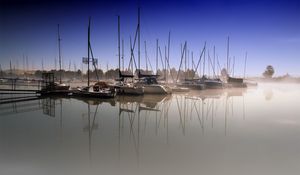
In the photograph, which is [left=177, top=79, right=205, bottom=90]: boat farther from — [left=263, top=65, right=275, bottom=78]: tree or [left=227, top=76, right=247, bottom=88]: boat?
[left=263, top=65, right=275, bottom=78]: tree

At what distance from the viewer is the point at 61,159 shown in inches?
205

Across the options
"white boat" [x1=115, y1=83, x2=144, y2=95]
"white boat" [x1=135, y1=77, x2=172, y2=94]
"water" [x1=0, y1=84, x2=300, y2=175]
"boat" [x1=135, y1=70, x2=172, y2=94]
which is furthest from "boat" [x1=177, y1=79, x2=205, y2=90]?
"water" [x1=0, y1=84, x2=300, y2=175]

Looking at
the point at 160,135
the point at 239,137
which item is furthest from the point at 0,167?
the point at 239,137

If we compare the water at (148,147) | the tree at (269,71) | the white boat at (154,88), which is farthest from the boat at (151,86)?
the tree at (269,71)

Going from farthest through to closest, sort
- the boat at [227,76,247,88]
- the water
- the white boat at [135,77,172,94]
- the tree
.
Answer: the tree → the boat at [227,76,247,88] → the white boat at [135,77,172,94] → the water

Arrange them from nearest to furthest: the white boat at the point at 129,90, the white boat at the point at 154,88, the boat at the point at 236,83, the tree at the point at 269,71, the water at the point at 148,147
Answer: the water at the point at 148,147 < the white boat at the point at 129,90 < the white boat at the point at 154,88 < the boat at the point at 236,83 < the tree at the point at 269,71

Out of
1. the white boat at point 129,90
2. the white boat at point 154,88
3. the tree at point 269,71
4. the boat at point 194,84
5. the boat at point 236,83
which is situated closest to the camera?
the white boat at point 129,90

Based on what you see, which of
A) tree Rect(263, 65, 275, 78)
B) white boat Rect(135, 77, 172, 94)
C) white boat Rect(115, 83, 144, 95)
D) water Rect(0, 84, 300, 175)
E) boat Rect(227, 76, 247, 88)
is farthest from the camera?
tree Rect(263, 65, 275, 78)

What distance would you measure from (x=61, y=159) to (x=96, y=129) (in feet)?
10.2

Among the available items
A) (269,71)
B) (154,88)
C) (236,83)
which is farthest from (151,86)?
(269,71)

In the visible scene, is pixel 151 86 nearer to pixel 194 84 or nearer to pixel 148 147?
pixel 194 84

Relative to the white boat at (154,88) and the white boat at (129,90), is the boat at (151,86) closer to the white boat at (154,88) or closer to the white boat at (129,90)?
the white boat at (154,88)

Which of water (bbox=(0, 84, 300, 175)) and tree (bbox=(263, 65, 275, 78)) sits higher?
tree (bbox=(263, 65, 275, 78))

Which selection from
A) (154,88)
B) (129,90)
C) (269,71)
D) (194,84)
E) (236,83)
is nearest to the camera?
(129,90)
